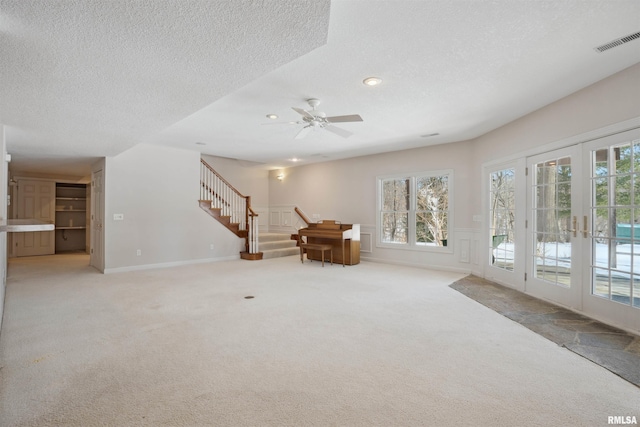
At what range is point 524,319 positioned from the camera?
11.6 feet

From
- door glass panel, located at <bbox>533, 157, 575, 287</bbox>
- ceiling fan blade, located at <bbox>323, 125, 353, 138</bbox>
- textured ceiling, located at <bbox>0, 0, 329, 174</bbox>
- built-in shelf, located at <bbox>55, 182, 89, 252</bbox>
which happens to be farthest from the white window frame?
built-in shelf, located at <bbox>55, 182, 89, 252</bbox>

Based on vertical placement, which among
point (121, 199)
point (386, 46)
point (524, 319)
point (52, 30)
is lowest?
point (524, 319)

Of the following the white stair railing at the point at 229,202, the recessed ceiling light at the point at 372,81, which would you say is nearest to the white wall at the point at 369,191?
the white stair railing at the point at 229,202

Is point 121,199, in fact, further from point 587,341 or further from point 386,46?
point 587,341

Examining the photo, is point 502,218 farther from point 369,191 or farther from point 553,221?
point 369,191

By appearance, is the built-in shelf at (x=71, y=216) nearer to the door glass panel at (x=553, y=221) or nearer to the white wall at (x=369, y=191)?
the white wall at (x=369, y=191)

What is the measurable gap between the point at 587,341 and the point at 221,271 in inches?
221

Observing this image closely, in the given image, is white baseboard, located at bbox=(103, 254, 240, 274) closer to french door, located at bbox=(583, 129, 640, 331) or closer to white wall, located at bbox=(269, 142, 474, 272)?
white wall, located at bbox=(269, 142, 474, 272)

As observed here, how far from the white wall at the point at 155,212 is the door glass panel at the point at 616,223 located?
7.07 m

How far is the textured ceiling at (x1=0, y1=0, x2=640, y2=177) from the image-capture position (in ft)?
5.70

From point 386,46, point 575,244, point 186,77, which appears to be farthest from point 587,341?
point 186,77

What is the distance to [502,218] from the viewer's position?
17.5 feet

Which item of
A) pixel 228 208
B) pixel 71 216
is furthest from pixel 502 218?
pixel 71 216

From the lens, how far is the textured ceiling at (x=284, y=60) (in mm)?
1738
